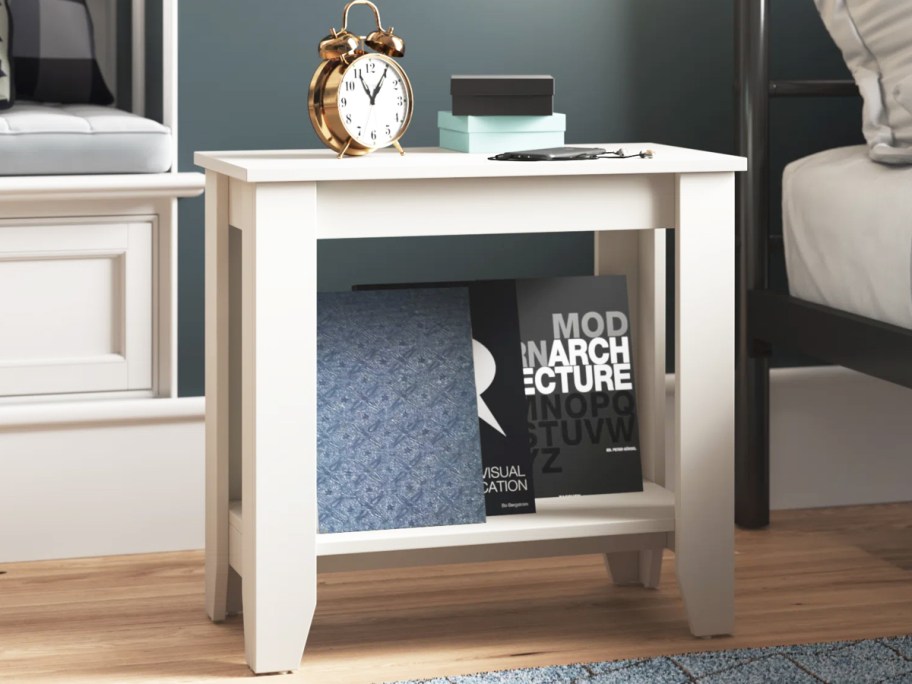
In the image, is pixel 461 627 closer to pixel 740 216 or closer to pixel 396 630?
pixel 396 630

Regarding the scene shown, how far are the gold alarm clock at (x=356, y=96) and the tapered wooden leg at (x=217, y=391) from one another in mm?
144

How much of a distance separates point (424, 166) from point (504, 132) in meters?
0.23

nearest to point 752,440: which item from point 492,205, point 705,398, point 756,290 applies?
point 756,290

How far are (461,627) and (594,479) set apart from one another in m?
0.25

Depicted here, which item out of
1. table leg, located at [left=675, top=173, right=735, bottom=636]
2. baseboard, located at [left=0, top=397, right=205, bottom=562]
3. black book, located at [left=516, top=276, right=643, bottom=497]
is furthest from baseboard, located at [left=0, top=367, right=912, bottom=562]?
table leg, located at [left=675, top=173, right=735, bottom=636]

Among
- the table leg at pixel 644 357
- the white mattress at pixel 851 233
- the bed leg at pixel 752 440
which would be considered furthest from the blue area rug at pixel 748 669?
the bed leg at pixel 752 440

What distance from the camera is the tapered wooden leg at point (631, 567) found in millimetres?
1766

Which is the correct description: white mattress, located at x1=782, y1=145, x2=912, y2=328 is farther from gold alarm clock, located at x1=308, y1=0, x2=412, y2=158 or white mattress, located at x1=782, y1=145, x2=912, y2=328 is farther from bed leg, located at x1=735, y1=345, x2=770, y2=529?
gold alarm clock, located at x1=308, y1=0, x2=412, y2=158

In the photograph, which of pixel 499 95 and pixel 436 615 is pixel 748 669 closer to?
pixel 436 615

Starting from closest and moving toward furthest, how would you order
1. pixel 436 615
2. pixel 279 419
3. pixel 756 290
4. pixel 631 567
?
1. pixel 279 419
2. pixel 436 615
3. pixel 631 567
4. pixel 756 290

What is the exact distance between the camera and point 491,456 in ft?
5.38

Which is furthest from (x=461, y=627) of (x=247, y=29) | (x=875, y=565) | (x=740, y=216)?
(x=247, y=29)

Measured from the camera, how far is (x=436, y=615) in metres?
1.68

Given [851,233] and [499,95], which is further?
[851,233]
